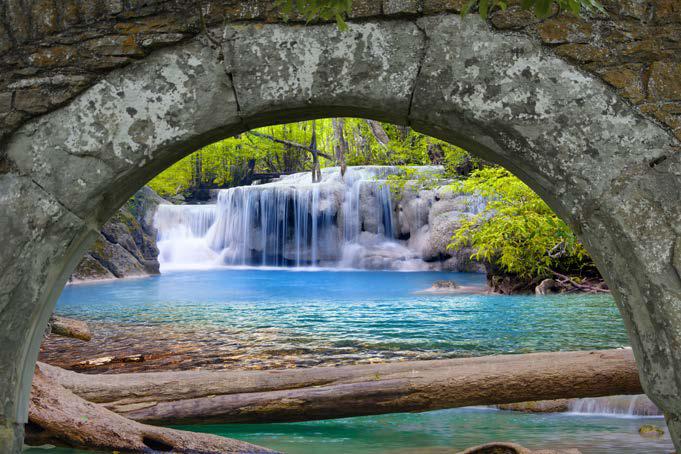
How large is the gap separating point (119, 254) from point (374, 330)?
1044 centimetres

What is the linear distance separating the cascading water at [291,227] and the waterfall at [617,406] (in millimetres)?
14344

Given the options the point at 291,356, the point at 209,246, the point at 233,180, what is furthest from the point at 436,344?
the point at 233,180

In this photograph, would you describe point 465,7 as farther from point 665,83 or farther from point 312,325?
point 312,325

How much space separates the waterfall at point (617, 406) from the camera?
498cm

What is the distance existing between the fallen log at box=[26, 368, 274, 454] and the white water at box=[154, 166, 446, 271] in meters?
15.7

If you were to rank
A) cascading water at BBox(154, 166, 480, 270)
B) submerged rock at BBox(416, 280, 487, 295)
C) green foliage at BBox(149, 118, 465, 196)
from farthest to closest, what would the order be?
green foliage at BBox(149, 118, 465, 196) < cascading water at BBox(154, 166, 480, 270) < submerged rock at BBox(416, 280, 487, 295)

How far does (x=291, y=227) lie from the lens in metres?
21.1

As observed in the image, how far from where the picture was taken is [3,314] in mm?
2420

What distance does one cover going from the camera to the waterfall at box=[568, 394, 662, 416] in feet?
16.3

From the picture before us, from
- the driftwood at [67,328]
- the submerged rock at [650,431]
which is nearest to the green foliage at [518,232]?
the submerged rock at [650,431]

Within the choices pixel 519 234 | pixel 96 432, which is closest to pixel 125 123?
pixel 96 432

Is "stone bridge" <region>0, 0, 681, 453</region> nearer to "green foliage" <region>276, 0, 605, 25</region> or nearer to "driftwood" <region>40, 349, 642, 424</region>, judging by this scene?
"green foliage" <region>276, 0, 605, 25</region>

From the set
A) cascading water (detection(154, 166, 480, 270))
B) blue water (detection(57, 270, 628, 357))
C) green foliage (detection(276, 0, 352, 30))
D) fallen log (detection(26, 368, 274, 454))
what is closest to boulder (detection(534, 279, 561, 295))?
blue water (detection(57, 270, 628, 357))

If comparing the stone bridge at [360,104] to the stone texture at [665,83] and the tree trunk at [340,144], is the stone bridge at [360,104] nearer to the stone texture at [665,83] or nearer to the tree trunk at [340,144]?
the stone texture at [665,83]
